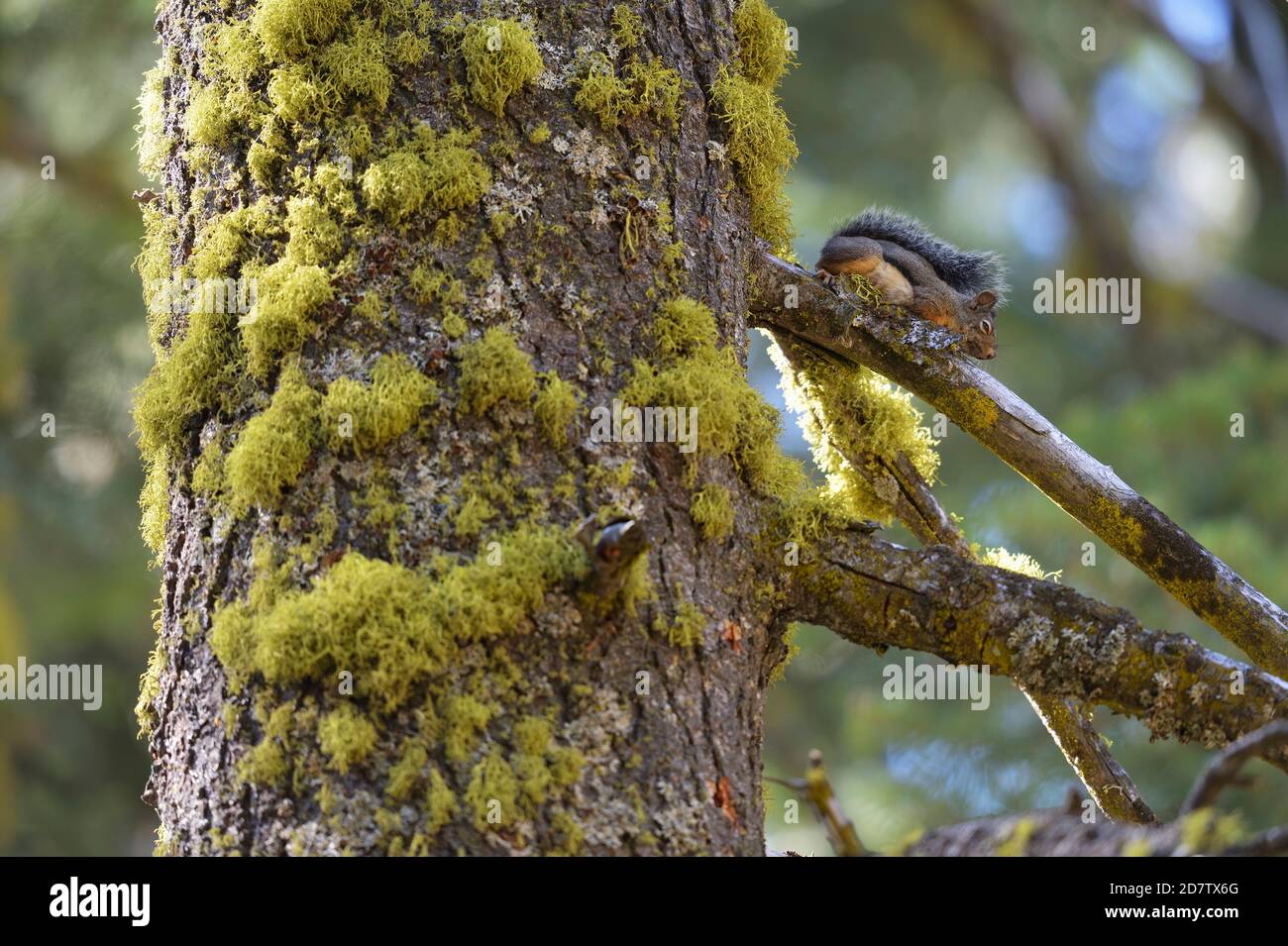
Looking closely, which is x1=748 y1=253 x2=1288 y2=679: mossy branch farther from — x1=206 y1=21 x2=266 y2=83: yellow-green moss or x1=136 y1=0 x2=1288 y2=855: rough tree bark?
x1=206 y1=21 x2=266 y2=83: yellow-green moss

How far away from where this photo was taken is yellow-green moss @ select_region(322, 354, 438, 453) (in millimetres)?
1771

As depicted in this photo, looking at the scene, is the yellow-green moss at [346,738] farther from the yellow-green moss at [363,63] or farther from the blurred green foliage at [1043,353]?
the blurred green foliage at [1043,353]

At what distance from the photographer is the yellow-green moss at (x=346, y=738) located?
1.62 m

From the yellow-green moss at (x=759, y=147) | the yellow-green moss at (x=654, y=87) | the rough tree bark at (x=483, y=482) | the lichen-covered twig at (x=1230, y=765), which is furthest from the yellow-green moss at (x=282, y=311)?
the lichen-covered twig at (x=1230, y=765)

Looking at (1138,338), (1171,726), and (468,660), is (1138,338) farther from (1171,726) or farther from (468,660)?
(468,660)

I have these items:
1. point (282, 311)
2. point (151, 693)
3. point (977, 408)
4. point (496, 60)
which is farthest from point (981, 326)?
point (151, 693)

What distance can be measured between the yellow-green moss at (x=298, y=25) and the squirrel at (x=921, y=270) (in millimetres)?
955

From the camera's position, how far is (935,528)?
8.03 feet

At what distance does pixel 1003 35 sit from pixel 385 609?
7808 mm

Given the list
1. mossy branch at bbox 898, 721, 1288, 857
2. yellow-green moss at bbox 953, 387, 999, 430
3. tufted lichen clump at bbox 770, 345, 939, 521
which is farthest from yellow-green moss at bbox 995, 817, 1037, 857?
tufted lichen clump at bbox 770, 345, 939, 521

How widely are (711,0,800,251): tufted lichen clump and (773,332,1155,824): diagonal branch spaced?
0.75ft

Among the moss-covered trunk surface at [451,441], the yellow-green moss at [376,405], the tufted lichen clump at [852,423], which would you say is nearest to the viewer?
the moss-covered trunk surface at [451,441]
